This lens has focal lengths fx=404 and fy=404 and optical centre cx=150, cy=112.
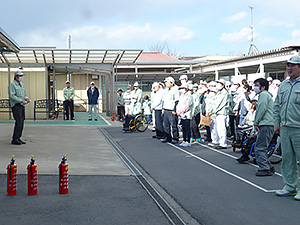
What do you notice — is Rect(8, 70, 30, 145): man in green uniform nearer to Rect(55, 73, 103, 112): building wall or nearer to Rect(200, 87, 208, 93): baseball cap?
Rect(200, 87, 208, 93): baseball cap

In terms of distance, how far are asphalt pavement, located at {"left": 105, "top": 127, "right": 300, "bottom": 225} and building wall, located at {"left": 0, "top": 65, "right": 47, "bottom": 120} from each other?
1237 centimetres

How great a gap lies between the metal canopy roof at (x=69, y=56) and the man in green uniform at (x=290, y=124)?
50.9ft

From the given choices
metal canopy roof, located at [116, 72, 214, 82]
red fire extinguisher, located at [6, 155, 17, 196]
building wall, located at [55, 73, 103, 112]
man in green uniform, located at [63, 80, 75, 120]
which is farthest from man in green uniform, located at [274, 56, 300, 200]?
building wall, located at [55, 73, 103, 112]

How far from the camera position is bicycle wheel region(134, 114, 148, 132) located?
15891 millimetres

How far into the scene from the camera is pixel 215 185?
6.88m

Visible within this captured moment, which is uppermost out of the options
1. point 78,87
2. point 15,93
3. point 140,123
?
point 78,87

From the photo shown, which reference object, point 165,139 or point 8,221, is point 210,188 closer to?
point 8,221

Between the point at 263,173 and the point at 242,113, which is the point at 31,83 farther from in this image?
the point at 263,173

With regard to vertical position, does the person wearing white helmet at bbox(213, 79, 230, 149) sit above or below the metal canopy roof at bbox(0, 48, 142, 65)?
below

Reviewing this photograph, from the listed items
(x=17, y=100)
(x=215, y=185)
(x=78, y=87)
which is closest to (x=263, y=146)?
(x=215, y=185)

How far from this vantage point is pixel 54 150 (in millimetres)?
10703

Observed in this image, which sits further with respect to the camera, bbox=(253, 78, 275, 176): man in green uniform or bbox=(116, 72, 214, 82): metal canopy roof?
bbox=(116, 72, 214, 82): metal canopy roof

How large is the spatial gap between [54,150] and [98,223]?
246 inches

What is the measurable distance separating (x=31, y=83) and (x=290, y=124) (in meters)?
18.5
